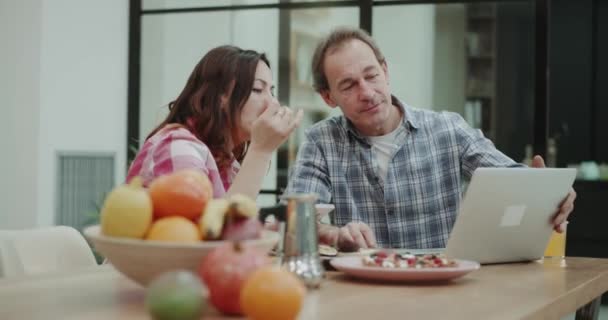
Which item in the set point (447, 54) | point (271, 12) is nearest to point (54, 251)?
point (271, 12)

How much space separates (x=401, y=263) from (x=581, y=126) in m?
6.17

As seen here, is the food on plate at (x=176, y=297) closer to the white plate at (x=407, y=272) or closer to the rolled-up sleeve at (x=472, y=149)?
the white plate at (x=407, y=272)

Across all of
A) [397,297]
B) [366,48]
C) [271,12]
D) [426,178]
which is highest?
[271,12]

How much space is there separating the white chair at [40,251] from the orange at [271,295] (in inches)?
37.2

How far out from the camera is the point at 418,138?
8.25 feet

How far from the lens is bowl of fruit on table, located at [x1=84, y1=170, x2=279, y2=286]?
41.9 inches

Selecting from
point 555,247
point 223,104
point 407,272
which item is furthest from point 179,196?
point 555,247

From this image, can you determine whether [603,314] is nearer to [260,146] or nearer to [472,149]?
[472,149]

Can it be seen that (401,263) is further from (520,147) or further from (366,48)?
(520,147)

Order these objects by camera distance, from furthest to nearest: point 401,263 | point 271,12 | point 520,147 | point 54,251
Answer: point 520,147
point 271,12
point 54,251
point 401,263

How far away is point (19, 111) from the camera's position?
445 cm

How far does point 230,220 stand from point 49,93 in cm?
379

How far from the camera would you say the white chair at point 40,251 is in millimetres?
1726

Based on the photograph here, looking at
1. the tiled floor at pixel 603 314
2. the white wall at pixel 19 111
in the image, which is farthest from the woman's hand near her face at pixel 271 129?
the tiled floor at pixel 603 314
